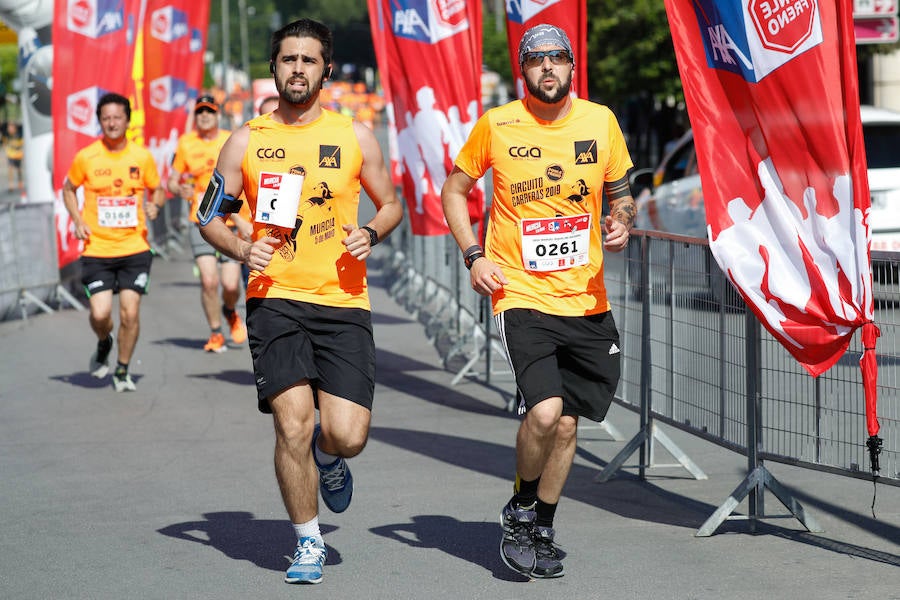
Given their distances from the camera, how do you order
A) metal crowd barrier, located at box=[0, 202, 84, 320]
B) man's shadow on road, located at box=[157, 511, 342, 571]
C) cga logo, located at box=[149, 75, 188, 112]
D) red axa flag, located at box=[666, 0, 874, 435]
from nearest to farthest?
1. red axa flag, located at box=[666, 0, 874, 435]
2. man's shadow on road, located at box=[157, 511, 342, 571]
3. metal crowd barrier, located at box=[0, 202, 84, 320]
4. cga logo, located at box=[149, 75, 188, 112]

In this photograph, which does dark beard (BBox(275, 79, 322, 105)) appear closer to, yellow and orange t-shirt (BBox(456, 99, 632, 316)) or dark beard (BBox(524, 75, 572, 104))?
yellow and orange t-shirt (BBox(456, 99, 632, 316))

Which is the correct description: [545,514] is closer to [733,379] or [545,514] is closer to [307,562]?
[307,562]

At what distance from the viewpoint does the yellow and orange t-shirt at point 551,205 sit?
595 cm

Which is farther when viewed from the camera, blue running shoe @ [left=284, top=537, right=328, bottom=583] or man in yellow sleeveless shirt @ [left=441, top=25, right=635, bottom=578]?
man in yellow sleeveless shirt @ [left=441, top=25, right=635, bottom=578]

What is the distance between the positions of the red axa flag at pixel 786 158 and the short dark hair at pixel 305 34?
1406 mm

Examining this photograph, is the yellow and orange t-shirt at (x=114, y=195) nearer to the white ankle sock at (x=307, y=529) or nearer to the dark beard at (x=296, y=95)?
the dark beard at (x=296, y=95)

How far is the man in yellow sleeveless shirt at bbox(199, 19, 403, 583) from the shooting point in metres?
5.87

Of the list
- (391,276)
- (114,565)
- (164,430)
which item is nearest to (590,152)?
(114,565)

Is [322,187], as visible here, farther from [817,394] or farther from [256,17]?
[256,17]

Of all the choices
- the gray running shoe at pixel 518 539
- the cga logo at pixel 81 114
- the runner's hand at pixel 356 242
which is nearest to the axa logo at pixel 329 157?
the runner's hand at pixel 356 242

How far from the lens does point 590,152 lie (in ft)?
19.7

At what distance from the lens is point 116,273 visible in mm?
11258

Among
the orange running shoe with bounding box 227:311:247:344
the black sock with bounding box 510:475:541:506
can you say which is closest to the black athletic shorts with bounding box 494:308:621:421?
the black sock with bounding box 510:475:541:506

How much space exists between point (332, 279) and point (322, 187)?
1.20 feet
